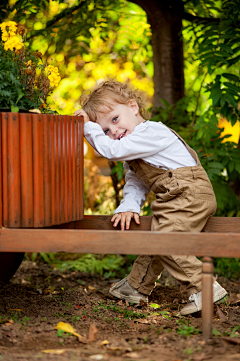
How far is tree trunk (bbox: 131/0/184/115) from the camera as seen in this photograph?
13.5 ft

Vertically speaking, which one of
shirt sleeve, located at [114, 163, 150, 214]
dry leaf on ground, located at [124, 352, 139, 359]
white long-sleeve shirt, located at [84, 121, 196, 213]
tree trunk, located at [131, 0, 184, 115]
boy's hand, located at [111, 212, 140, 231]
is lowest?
dry leaf on ground, located at [124, 352, 139, 359]

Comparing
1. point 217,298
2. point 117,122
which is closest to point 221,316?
point 217,298

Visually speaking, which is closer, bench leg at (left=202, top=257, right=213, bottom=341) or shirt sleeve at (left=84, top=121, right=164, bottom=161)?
bench leg at (left=202, top=257, right=213, bottom=341)

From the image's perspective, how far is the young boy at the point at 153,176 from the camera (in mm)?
2484

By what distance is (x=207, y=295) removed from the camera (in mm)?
1928

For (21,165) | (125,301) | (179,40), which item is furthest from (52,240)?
(179,40)

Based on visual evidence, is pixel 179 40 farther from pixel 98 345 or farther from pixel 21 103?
pixel 98 345

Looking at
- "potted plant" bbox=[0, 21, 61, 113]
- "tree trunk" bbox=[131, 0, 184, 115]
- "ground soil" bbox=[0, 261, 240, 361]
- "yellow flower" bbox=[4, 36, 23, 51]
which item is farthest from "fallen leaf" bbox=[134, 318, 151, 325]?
"tree trunk" bbox=[131, 0, 184, 115]

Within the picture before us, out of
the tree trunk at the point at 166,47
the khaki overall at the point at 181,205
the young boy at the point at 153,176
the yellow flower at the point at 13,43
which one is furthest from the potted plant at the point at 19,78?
the tree trunk at the point at 166,47

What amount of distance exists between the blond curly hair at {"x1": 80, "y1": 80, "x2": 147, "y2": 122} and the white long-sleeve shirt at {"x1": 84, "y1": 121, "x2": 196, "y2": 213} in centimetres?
18

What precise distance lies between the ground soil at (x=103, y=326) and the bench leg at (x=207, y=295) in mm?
61

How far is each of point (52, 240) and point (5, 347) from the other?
544 mm

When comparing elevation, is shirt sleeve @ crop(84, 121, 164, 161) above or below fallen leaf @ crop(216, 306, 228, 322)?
above

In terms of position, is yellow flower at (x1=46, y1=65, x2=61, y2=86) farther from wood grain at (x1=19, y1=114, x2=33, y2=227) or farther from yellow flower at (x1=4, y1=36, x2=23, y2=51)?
wood grain at (x1=19, y1=114, x2=33, y2=227)
